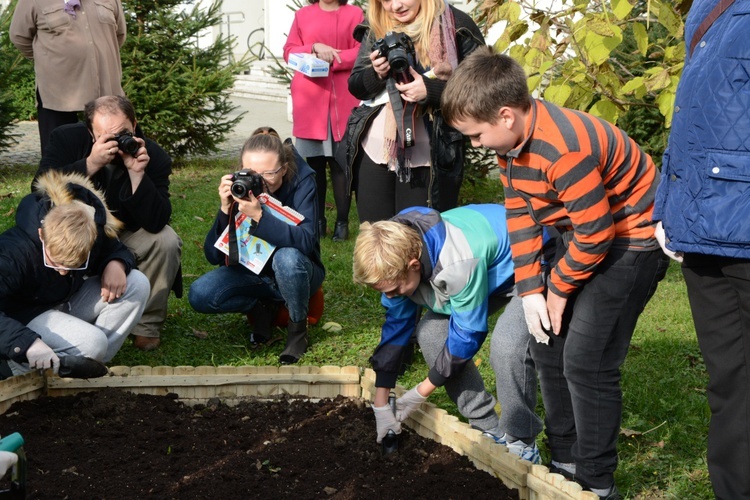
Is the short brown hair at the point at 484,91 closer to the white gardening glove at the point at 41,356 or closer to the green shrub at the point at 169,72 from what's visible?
the white gardening glove at the point at 41,356

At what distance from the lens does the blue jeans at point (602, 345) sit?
2.90 m

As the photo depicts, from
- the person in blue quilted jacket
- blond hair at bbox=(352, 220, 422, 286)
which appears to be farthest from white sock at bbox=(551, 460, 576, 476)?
blond hair at bbox=(352, 220, 422, 286)

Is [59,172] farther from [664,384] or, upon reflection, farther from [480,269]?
[664,384]

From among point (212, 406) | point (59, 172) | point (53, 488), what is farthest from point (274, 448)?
point (59, 172)

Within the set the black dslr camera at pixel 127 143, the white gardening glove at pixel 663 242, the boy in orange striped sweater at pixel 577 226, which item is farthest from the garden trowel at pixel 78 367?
the white gardening glove at pixel 663 242

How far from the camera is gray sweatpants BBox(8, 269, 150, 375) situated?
412 cm

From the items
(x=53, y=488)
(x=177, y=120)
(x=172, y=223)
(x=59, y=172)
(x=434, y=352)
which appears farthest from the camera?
(x=177, y=120)

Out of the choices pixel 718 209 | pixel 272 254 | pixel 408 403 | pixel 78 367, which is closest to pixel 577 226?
pixel 718 209

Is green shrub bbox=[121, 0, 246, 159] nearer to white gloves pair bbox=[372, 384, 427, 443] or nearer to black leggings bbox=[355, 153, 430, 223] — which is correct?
black leggings bbox=[355, 153, 430, 223]

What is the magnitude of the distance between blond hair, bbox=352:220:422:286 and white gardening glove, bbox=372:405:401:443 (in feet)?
1.88

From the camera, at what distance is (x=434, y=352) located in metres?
3.54

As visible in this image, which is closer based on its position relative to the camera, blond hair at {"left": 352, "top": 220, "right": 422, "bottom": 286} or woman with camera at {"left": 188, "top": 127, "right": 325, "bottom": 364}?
blond hair at {"left": 352, "top": 220, "right": 422, "bottom": 286}

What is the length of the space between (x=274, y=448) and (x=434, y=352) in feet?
2.39

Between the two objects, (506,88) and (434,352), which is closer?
(506,88)
